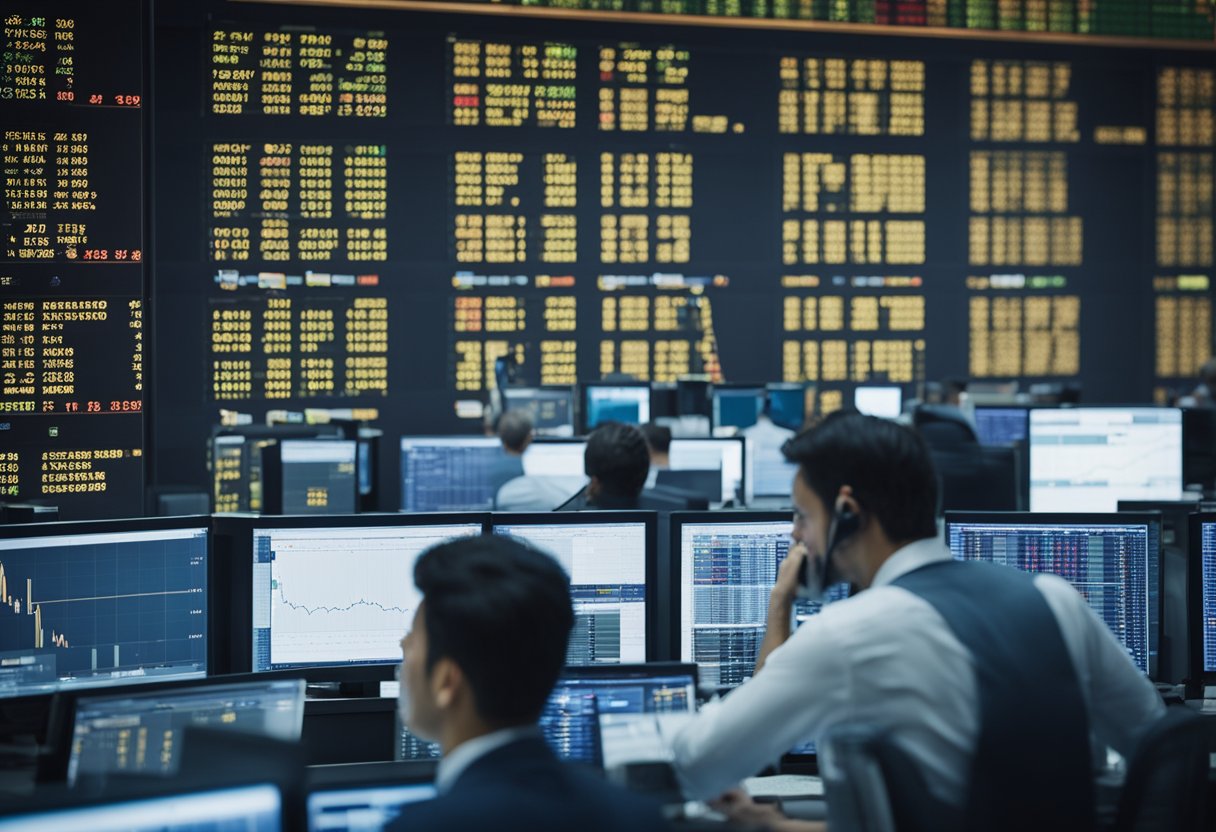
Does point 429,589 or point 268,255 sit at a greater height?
point 268,255

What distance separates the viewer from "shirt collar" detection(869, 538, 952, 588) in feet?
6.73

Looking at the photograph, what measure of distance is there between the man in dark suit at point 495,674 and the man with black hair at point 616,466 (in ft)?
7.09

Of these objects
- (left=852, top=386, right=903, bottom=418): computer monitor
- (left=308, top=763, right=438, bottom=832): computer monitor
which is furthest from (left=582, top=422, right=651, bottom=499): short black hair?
(left=852, top=386, right=903, bottom=418): computer monitor

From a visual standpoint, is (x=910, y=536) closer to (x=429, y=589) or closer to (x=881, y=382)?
(x=429, y=589)

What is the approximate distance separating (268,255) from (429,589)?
688cm

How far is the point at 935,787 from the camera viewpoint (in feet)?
6.20

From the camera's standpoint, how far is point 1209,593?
308 centimetres

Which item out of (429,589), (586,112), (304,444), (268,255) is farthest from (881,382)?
(429,589)

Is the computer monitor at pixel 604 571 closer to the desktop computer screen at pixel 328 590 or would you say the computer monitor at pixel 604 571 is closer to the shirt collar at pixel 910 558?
the desktop computer screen at pixel 328 590

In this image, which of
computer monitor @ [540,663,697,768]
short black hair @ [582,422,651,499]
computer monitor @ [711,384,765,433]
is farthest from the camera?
computer monitor @ [711,384,765,433]

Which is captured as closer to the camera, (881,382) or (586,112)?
(586,112)

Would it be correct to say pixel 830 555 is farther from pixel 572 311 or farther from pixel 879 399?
pixel 879 399

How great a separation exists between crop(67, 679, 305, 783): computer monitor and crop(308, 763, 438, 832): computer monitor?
511 millimetres

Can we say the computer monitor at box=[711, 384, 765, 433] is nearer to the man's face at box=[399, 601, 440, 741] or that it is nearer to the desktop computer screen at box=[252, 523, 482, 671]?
the desktop computer screen at box=[252, 523, 482, 671]
